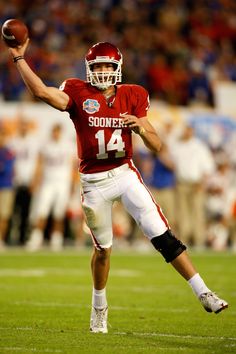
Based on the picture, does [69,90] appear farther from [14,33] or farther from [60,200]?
[60,200]

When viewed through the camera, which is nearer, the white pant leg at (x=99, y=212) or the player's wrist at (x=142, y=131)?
the player's wrist at (x=142, y=131)

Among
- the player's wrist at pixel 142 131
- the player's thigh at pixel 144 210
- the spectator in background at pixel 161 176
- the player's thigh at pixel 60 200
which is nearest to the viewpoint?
the player's wrist at pixel 142 131

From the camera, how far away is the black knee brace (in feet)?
17.4

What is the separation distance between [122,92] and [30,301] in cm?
224

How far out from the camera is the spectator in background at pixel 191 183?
43.4ft

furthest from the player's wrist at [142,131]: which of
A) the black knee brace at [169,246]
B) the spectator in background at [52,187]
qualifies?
the spectator in background at [52,187]

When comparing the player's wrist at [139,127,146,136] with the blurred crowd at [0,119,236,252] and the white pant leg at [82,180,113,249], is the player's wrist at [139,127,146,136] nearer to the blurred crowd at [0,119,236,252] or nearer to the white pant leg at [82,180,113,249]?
the white pant leg at [82,180,113,249]

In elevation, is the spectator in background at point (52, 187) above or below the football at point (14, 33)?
below

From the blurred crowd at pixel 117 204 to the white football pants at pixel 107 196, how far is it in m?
6.80

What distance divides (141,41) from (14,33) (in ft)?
35.3

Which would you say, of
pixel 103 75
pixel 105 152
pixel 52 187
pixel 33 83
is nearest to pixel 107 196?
pixel 105 152

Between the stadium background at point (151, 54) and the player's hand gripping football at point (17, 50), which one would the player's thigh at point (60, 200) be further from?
the player's hand gripping football at point (17, 50)

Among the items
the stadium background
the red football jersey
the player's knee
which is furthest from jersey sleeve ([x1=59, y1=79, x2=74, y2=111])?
the stadium background

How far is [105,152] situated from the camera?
5.50 metres
